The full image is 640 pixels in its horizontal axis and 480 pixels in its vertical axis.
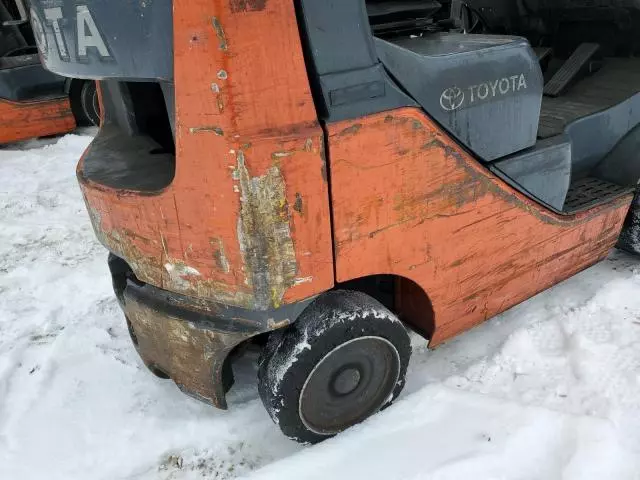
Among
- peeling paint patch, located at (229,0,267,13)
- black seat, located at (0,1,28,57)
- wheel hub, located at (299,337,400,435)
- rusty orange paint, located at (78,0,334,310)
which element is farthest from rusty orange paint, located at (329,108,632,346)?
black seat, located at (0,1,28,57)

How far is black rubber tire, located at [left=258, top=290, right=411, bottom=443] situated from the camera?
5.82ft

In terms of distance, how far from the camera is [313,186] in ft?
5.06

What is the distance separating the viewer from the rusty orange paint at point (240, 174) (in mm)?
1368

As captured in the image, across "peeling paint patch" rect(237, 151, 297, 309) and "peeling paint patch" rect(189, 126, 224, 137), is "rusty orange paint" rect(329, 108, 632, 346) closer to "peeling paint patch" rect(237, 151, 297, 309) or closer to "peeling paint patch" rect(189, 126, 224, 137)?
"peeling paint patch" rect(237, 151, 297, 309)

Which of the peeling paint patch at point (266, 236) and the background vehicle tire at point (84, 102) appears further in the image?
the background vehicle tire at point (84, 102)

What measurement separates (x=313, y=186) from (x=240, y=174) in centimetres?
21

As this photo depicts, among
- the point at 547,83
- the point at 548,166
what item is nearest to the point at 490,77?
the point at 548,166

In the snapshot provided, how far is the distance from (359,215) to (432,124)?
376 mm

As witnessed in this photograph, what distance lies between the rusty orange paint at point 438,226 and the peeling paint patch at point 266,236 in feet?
0.55

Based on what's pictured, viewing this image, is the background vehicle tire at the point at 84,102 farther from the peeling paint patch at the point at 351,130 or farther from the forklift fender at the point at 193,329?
the peeling paint patch at the point at 351,130

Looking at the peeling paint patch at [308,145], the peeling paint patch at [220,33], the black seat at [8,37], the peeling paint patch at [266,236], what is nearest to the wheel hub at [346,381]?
the peeling paint patch at [266,236]

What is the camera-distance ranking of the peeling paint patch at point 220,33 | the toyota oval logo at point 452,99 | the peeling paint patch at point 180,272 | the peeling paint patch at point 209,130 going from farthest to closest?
the toyota oval logo at point 452,99, the peeling paint patch at point 180,272, the peeling paint patch at point 209,130, the peeling paint patch at point 220,33

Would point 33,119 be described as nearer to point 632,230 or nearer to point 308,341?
point 308,341

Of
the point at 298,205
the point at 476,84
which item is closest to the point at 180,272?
the point at 298,205
